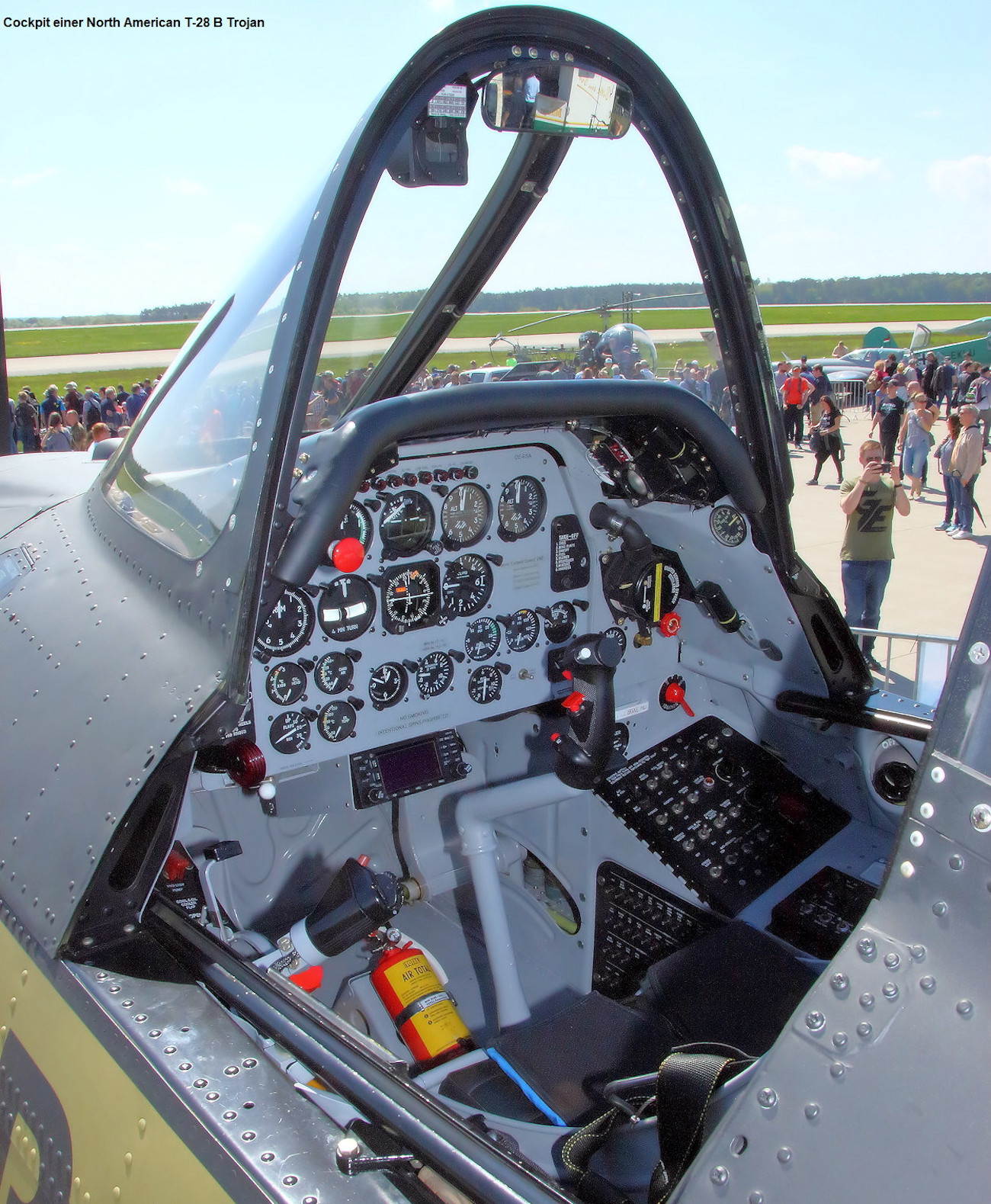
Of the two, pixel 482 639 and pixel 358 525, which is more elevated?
pixel 358 525

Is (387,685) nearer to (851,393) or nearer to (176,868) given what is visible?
(176,868)

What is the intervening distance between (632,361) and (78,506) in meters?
1.49

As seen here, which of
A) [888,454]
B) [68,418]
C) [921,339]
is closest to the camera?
[888,454]

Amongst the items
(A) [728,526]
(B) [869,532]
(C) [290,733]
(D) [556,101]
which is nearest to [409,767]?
(C) [290,733]

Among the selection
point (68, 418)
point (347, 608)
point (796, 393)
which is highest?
point (796, 393)

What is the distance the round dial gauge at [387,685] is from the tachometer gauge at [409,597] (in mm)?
103

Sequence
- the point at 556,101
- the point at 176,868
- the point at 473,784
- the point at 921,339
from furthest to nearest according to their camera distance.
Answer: the point at 921,339, the point at 473,784, the point at 176,868, the point at 556,101

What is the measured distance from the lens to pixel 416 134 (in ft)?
5.95

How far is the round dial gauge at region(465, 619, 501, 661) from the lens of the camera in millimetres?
2682

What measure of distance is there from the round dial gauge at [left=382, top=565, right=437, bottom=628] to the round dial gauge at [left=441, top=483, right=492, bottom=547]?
0.40 ft

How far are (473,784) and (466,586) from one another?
98 cm

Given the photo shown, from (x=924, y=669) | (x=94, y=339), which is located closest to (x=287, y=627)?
(x=924, y=669)

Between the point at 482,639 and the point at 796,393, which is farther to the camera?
the point at 796,393

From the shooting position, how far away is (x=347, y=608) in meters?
2.43
